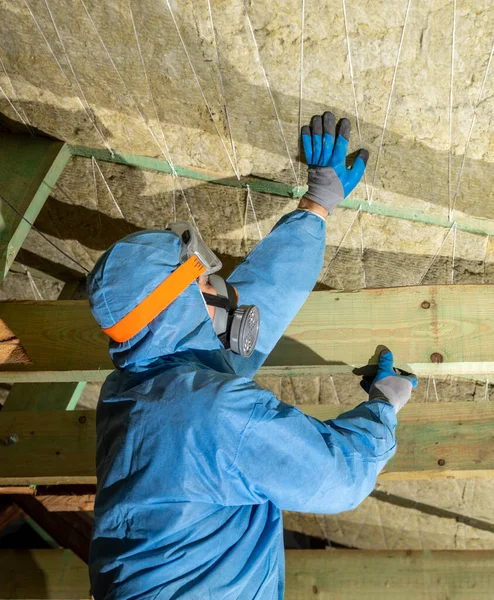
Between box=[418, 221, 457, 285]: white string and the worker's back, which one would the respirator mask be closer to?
the worker's back

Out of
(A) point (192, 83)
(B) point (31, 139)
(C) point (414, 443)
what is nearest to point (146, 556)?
(C) point (414, 443)

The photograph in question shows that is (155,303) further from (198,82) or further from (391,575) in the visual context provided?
(391,575)

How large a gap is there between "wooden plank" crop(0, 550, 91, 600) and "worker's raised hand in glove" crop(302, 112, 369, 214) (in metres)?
2.30

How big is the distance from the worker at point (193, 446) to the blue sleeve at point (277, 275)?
0.79ft

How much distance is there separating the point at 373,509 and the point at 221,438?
2805 mm

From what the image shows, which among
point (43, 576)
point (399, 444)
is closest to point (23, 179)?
point (399, 444)

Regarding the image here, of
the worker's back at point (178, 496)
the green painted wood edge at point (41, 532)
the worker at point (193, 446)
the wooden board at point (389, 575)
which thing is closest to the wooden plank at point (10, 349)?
the worker at point (193, 446)

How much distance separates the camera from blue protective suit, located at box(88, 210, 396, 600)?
4.73ft

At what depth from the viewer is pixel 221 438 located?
56.4 inches

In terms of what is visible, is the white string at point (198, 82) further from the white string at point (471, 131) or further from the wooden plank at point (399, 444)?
the wooden plank at point (399, 444)

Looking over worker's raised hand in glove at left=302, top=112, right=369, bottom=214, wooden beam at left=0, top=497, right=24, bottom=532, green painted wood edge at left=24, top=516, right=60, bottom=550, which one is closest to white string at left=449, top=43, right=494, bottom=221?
worker's raised hand in glove at left=302, top=112, right=369, bottom=214

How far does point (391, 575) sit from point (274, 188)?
5.68ft

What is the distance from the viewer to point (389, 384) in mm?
1906

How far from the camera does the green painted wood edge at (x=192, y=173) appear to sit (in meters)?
2.39
